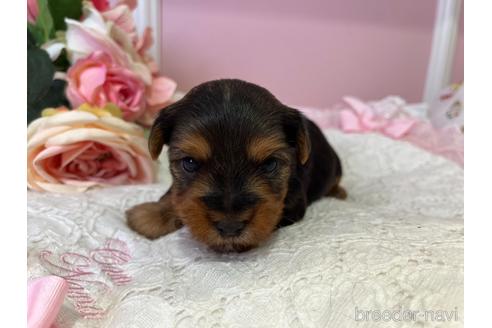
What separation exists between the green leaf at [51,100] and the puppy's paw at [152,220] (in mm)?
1058

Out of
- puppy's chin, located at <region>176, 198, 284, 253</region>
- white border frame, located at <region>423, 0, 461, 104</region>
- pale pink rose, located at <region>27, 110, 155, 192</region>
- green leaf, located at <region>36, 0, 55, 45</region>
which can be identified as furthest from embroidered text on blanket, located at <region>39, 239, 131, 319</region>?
white border frame, located at <region>423, 0, 461, 104</region>

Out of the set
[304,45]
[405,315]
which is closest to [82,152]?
[304,45]

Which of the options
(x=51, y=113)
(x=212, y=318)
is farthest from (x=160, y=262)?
(x=51, y=113)

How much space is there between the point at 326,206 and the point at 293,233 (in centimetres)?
50

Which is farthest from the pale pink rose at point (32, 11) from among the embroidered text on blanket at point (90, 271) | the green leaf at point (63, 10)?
the embroidered text on blanket at point (90, 271)

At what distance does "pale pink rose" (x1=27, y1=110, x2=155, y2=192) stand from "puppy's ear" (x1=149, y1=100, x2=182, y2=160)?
65cm

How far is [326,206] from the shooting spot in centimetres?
230

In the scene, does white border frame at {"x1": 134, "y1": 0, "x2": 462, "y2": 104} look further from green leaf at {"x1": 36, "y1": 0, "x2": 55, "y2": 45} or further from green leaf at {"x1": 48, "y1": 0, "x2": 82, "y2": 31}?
green leaf at {"x1": 36, "y1": 0, "x2": 55, "y2": 45}

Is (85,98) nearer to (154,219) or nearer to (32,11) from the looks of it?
(32,11)

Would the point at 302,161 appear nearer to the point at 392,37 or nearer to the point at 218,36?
the point at 218,36

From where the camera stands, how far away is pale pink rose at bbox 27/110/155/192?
249 centimetres

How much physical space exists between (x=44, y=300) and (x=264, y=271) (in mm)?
710

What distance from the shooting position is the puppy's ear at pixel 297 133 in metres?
1.93

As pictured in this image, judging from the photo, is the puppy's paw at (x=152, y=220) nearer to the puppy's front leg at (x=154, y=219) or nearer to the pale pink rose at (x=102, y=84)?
the puppy's front leg at (x=154, y=219)
